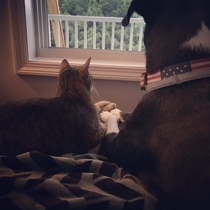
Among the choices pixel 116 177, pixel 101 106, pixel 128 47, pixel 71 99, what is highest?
pixel 128 47

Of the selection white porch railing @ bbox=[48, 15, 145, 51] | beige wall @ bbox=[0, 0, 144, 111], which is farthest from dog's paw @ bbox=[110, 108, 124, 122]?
white porch railing @ bbox=[48, 15, 145, 51]

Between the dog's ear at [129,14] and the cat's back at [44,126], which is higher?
the dog's ear at [129,14]

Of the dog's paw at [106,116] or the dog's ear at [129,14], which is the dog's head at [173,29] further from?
the dog's paw at [106,116]

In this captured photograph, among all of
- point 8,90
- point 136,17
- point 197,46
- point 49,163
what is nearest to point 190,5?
point 197,46

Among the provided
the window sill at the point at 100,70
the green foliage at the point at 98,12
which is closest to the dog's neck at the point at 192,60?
the window sill at the point at 100,70

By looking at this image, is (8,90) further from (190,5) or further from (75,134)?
(190,5)

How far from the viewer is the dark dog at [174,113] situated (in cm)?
85

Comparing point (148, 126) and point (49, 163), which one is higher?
point (148, 126)

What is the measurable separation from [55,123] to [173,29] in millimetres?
586

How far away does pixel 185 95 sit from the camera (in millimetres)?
926

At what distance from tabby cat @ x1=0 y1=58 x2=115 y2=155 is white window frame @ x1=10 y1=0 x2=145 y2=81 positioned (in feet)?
1.28

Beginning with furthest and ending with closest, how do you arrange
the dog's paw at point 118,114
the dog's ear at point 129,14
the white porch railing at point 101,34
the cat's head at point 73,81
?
1. the white porch railing at point 101,34
2. the dog's paw at point 118,114
3. the cat's head at point 73,81
4. the dog's ear at point 129,14

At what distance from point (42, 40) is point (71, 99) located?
2.59ft

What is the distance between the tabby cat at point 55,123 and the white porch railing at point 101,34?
85 cm
